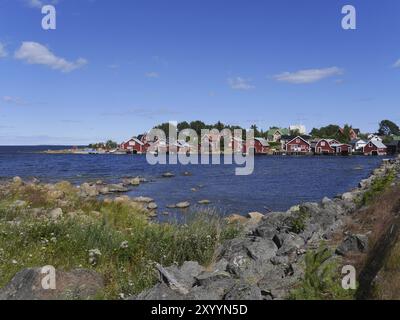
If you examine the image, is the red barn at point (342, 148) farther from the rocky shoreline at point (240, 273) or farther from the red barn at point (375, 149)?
the rocky shoreline at point (240, 273)

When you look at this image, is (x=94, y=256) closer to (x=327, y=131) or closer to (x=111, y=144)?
(x=327, y=131)

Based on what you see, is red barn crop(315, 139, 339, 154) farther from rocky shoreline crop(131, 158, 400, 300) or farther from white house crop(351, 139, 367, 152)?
rocky shoreline crop(131, 158, 400, 300)

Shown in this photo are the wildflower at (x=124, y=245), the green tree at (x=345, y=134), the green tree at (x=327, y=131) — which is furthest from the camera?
the green tree at (x=327, y=131)

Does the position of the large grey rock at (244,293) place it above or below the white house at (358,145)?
below

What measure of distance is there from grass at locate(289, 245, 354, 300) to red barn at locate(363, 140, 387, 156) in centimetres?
10852

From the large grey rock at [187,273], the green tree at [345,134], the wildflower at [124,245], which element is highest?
the green tree at [345,134]

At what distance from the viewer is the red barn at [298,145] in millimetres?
114688

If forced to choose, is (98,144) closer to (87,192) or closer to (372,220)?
(87,192)

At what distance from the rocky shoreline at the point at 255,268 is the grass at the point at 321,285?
237 millimetres

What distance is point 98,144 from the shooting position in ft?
605

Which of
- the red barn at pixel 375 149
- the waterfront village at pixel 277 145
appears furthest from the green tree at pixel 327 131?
the red barn at pixel 375 149

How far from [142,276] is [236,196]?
2351 centimetres

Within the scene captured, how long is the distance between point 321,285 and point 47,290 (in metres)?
4.26

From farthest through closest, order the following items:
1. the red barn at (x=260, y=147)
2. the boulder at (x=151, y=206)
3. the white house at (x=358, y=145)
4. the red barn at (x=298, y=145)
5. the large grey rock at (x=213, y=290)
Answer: the red barn at (x=260, y=147) → the red barn at (x=298, y=145) → the white house at (x=358, y=145) → the boulder at (x=151, y=206) → the large grey rock at (x=213, y=290)
